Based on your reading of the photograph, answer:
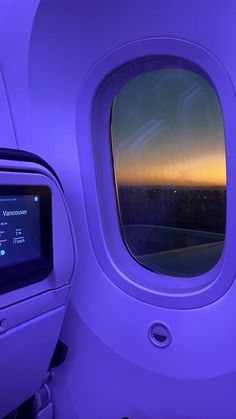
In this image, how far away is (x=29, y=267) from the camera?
48.3 inches

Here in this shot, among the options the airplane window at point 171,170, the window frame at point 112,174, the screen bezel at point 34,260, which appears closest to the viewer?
the screen bezel at point 34,260

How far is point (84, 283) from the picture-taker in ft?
5.54

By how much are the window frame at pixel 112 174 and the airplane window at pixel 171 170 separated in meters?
0.06

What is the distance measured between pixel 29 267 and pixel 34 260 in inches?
1.6

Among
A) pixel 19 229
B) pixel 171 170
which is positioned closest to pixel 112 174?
pixel 171 170

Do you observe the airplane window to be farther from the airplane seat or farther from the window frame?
the airplane seat

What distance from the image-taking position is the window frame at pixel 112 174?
4.23 ft

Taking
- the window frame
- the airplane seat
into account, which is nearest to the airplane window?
the window frame

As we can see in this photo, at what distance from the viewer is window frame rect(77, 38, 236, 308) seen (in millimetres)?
1290

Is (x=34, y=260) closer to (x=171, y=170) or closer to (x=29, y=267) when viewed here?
(x=29, y=267)

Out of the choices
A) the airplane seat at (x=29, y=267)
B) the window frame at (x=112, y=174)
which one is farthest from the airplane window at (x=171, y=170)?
the airplane seat at (x=29, y=267)

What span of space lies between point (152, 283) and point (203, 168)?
600mm

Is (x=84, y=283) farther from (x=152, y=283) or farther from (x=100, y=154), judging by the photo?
(x=100, y=154)

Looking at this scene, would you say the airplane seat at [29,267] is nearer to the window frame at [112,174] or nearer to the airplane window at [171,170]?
the window frame at [112,174]
